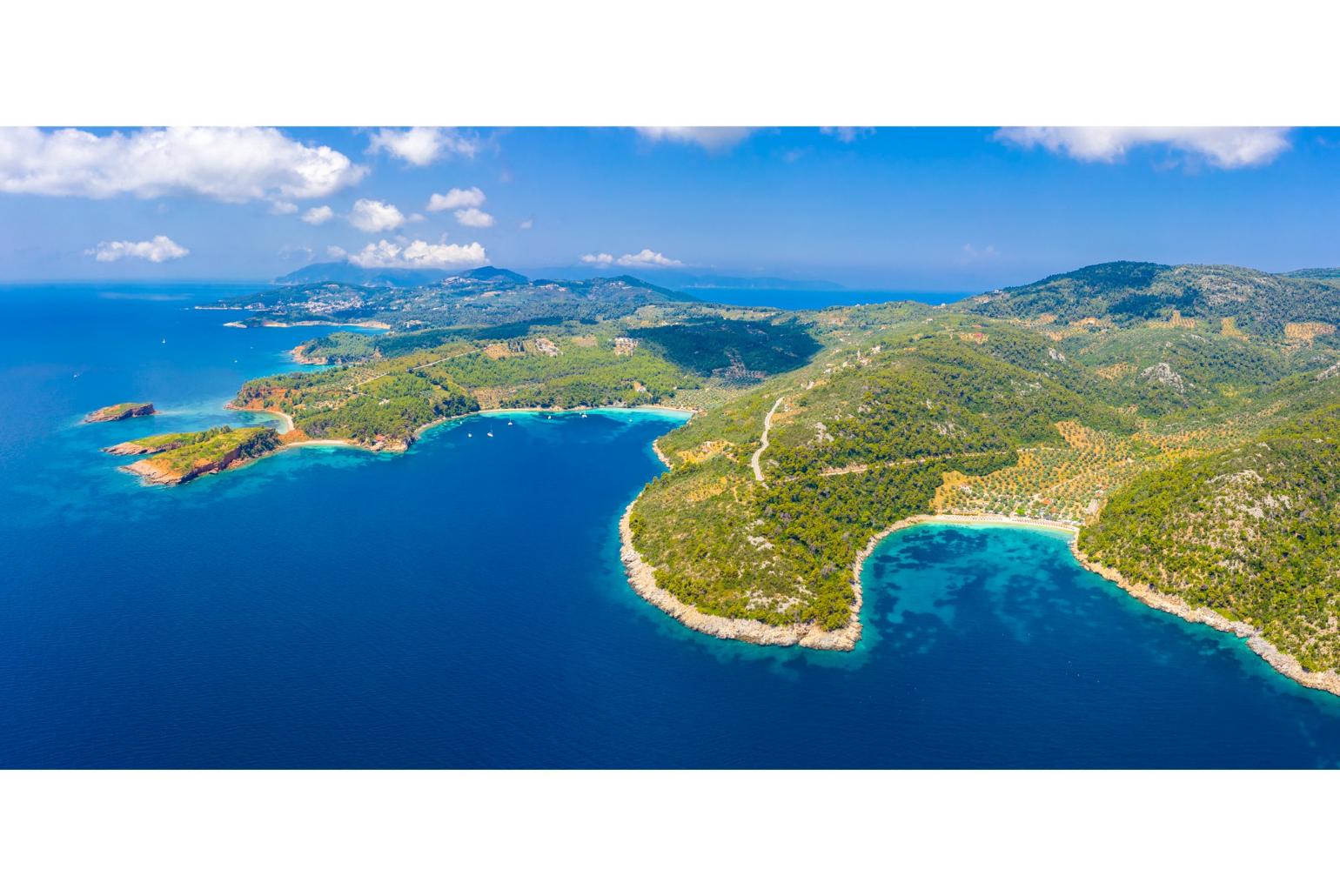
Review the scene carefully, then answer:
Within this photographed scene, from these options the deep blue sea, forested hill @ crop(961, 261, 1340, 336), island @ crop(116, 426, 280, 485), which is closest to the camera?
the deep blue sea

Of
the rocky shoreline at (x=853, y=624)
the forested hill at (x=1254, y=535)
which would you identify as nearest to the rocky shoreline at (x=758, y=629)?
the rocky shoreline at (x=853, y=624)

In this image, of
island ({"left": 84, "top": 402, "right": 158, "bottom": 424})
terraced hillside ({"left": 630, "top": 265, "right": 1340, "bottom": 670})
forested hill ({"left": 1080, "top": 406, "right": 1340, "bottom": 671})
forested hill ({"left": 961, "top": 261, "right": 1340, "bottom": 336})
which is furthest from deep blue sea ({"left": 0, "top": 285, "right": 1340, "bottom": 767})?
forested hill ({"left": 961, "top": 261, "right": 1340, "bottom": 336})

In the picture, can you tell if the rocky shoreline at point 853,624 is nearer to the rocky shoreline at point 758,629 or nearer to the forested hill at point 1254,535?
the rocky shoreline at point 758,629

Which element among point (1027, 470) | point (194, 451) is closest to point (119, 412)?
point (194, 451)

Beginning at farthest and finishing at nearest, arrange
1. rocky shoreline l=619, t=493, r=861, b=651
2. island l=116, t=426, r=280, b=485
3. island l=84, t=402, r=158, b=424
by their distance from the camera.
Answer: island l=84, t=402, r=158, b=424 → island l=116, t=426, r=280, b=485 → rocky shoreline l=619, t=493, r=861, b=651

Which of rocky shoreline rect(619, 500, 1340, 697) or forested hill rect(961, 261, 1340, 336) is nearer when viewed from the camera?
rocky shoreline rect(619, 500, 1340, 697)

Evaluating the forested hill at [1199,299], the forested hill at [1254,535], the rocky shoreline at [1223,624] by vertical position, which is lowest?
the rocky shoreline at [1223,624]

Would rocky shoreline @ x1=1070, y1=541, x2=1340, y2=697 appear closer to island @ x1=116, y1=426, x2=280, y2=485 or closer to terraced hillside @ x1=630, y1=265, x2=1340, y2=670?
terraced hillside @ x1=630, y1=265, x2=1340, y2=670
